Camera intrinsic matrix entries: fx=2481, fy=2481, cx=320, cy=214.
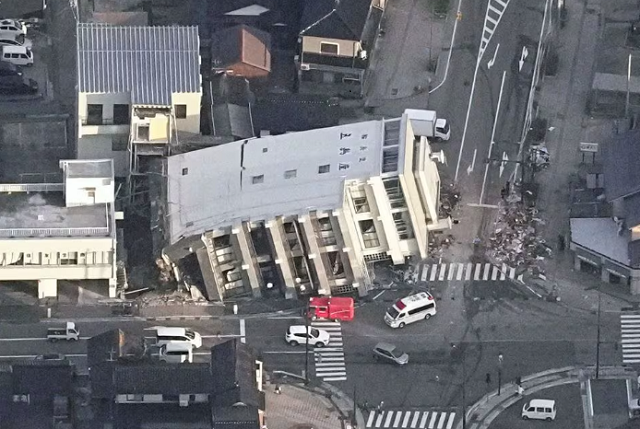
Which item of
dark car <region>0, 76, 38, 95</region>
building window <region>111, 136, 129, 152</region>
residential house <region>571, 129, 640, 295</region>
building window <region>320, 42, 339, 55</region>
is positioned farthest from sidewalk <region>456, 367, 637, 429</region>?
dark car <region>0, 76, 38, 95</region>

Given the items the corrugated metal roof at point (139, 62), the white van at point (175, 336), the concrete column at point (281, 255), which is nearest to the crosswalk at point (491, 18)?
the corrugated metal roof at point (139, 62)

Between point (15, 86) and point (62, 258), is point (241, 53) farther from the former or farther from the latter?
point (62, 258)

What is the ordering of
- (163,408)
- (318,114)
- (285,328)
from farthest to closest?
(318,114)
(285,328)
(163,408)

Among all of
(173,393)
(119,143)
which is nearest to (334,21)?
(119,143)

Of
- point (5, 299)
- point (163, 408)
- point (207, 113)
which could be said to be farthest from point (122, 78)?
point (163, 408)

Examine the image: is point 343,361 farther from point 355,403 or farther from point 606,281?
point 606,281

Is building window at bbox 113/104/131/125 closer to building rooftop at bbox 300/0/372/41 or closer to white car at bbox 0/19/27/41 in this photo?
building rooftop at bbox 300/0/372/41
